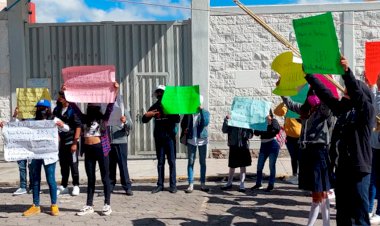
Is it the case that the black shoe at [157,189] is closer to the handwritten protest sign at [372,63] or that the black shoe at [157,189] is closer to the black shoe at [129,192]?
the black shoe at [129,192]

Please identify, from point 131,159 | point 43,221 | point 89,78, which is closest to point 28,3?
point 131,159

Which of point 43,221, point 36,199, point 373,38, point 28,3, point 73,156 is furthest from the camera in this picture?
point 28,3

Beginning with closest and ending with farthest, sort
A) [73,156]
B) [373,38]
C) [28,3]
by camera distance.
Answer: [73,156], [373,38], [28,3]

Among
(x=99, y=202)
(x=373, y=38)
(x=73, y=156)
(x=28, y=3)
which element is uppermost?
(x=28, y=3)

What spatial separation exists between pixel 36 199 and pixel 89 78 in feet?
6.63

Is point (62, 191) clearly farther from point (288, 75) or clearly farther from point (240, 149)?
point (288, 75)

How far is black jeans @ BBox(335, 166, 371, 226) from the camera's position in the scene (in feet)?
17.5

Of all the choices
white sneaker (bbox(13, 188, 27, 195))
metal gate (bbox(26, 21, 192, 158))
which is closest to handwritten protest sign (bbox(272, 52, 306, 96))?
white sneaker (bbox(13, 188, 27, 195))

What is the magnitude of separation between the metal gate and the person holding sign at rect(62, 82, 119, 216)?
5905mm

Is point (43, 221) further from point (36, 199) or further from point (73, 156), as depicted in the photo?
point (73, 156)

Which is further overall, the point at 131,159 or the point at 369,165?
the point at 131,159

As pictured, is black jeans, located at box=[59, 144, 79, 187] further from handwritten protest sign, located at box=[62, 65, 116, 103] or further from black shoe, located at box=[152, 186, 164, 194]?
handwritten protest sign, located at box=[62, 65, 116, 103]

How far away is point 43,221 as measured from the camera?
7312 millimetres

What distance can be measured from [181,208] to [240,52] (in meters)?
6.40
